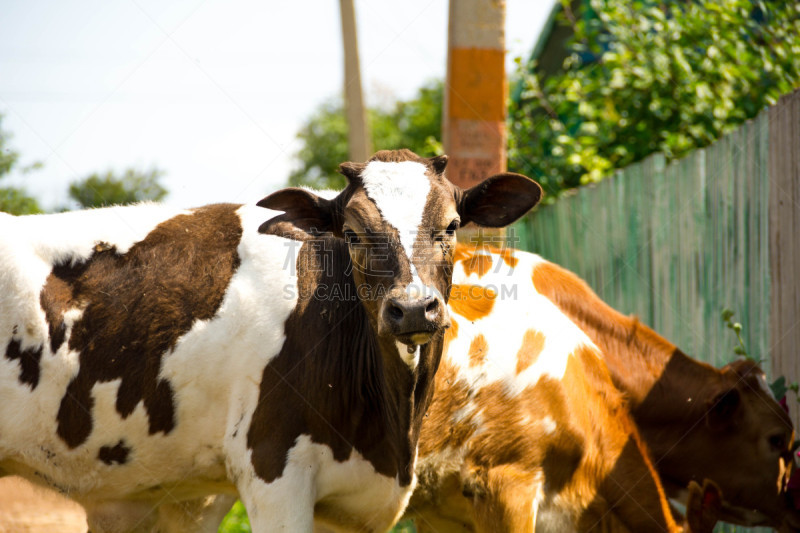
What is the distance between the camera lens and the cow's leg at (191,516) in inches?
187

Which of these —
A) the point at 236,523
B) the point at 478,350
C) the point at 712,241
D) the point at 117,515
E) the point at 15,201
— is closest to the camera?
the point at 117,515

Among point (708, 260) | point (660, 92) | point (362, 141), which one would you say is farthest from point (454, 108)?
point (362, 141)

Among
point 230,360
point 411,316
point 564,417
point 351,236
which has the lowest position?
point 564,417

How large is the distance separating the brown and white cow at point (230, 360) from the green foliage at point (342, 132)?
20.9 m

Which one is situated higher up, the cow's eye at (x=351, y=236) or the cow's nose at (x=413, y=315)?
the cow's eye at (x=351, y=236)

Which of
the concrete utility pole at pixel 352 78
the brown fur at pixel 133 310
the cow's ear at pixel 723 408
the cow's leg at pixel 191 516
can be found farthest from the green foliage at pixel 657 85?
the cow's leg at pixel 191 516

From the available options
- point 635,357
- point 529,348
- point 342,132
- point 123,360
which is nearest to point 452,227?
point 529,348

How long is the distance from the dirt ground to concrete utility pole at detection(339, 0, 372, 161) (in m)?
6.76

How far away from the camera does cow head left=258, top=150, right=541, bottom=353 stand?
3.25 metres

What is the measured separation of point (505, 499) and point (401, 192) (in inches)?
71.7

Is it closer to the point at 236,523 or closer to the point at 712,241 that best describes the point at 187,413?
the point at 236,523

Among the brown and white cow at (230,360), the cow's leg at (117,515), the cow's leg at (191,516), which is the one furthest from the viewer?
the cow's leg at (191,516)

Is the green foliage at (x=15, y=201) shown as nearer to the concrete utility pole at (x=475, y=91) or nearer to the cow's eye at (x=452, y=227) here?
the concrete utility pole at (x=475, y=91)

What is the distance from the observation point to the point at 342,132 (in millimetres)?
27828
